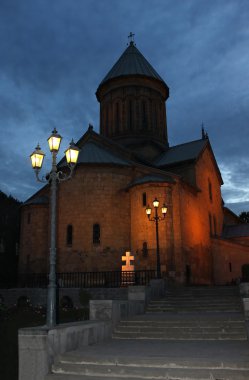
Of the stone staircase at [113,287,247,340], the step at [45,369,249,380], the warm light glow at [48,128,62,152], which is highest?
Answer: the warm light glow at [48,128,62,152]

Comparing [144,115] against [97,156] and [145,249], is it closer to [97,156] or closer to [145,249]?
[97,156]

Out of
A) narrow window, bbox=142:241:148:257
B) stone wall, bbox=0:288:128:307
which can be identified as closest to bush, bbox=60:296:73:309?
stone wall, bbox=0:288:128:307

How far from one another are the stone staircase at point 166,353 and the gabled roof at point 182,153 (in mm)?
18479

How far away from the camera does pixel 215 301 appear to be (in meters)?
15.4

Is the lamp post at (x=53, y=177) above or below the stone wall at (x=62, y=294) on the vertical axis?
above

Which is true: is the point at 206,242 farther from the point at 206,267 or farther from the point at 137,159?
the point at 137,159

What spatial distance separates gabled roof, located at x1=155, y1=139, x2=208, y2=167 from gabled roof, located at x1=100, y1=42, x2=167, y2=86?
671 centimetres

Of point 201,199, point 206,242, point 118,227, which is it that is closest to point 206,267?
point 206,242

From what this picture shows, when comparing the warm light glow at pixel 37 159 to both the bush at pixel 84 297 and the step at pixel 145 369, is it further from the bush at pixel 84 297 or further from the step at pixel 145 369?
the bush at pixel 84 297

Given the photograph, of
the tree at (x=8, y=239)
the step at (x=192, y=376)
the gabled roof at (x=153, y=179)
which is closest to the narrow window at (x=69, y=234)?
the gabled roof at (x=153, y=179)

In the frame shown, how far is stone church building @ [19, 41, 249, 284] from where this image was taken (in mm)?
23203

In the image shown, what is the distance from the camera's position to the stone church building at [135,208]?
2320 cm

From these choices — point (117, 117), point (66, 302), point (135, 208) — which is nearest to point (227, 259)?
point (135, 208)

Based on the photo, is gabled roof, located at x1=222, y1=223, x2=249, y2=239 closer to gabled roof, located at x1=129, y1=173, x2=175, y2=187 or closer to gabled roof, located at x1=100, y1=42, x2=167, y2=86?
gabled roof, located at x1=129, y1=173, x2=175, y2=187
